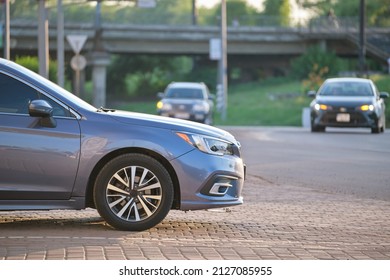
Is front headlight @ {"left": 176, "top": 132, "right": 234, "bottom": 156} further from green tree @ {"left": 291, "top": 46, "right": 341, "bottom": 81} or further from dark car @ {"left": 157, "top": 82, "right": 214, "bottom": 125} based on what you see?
green tree @ {"left": 291, "top": 46, "right": 341, "bottom": 81}

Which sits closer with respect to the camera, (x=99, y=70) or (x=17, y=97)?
(x=17, y=97)

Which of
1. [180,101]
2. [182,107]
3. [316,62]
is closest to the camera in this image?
[182,107]

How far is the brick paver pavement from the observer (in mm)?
9352

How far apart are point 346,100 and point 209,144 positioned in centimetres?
2387

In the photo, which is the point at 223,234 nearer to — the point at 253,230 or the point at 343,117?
the point at 253,230

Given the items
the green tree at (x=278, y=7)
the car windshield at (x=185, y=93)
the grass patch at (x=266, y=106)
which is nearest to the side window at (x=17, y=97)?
the car windshield at (x=185, y=93)

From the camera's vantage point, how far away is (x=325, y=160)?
2338cm

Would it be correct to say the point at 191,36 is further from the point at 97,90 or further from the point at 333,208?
the point at 333,208

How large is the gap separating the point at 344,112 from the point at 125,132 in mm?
24077

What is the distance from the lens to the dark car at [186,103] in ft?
135

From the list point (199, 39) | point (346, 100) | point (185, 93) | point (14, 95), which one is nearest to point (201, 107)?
point (185, 93)

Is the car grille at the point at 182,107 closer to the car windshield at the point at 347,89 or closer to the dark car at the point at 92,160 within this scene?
the car windshield at the point at 347,89

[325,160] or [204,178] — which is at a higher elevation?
[204,178]

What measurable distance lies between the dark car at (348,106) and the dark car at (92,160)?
78.0 feet
